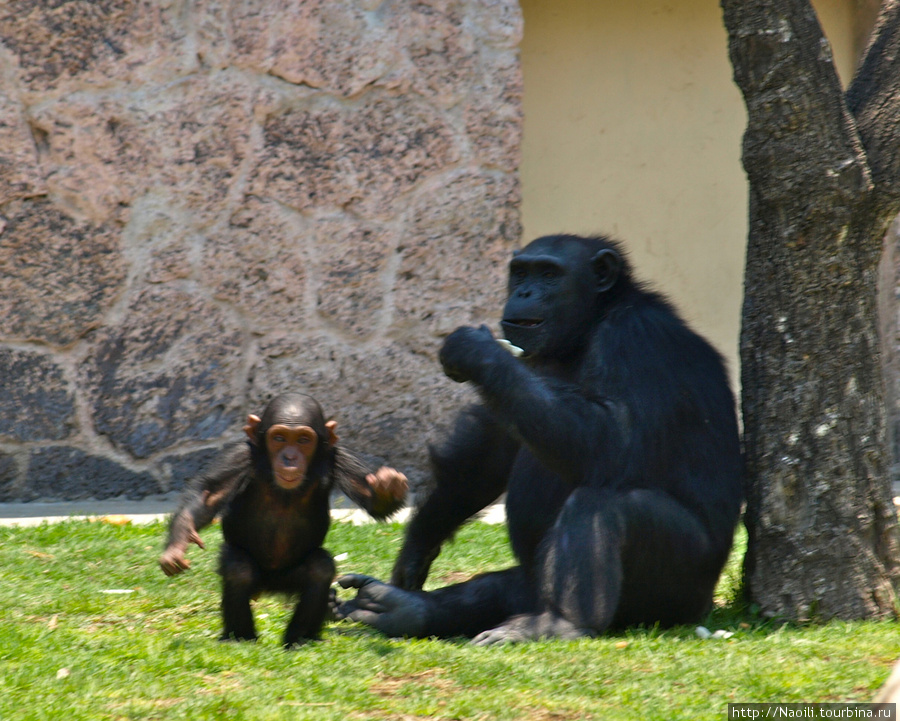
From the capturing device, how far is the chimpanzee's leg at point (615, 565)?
3629mm

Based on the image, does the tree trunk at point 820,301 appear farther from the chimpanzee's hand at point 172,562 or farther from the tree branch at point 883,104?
the chimpanzee's hand at point 172,562

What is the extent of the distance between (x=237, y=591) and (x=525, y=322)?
4.98ft

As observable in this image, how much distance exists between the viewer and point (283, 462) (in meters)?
3.55

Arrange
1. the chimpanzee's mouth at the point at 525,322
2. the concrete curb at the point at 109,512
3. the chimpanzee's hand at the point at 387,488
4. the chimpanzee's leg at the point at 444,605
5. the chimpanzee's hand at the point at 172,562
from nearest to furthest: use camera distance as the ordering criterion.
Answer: the chimpanzee's hand at the point at 172,562
the chimpanzee's hand at the point at 387,488
the chimpanzee's leg at the point at 444,605
the chimpanzee's mouth at the point at 525,322
the concrete curb at the point at 109,512

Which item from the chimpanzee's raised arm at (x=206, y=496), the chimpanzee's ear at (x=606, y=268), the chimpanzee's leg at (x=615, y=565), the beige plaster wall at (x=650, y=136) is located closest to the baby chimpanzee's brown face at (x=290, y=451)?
the chimpanzee's raised arm at (x=206, y=496)

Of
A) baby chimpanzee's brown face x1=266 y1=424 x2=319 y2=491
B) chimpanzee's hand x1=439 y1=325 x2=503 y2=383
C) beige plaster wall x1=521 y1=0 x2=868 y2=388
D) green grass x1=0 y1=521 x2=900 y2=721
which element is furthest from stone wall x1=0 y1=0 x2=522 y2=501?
baby chimpanzee's brown face x1=266 y1=424 x2=319 y2=491

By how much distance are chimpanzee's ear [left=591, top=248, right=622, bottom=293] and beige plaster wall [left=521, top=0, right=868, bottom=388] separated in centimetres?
308

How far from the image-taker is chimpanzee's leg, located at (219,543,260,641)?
3.51 meters

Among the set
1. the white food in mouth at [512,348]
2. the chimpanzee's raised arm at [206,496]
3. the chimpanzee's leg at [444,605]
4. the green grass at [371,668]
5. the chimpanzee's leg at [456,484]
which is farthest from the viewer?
the chimpanzee's leg at [456,484]

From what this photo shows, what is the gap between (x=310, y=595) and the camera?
3.56m

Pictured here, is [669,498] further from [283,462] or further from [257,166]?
[257,166]

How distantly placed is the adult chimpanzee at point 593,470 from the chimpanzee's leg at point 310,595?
0.96ft

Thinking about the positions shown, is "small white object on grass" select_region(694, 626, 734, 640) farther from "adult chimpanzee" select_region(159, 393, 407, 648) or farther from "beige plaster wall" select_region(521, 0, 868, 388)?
"beige plaster wall" select_region(521, 0, 868, 388)

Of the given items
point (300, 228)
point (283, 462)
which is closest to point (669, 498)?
point (283, 462)
